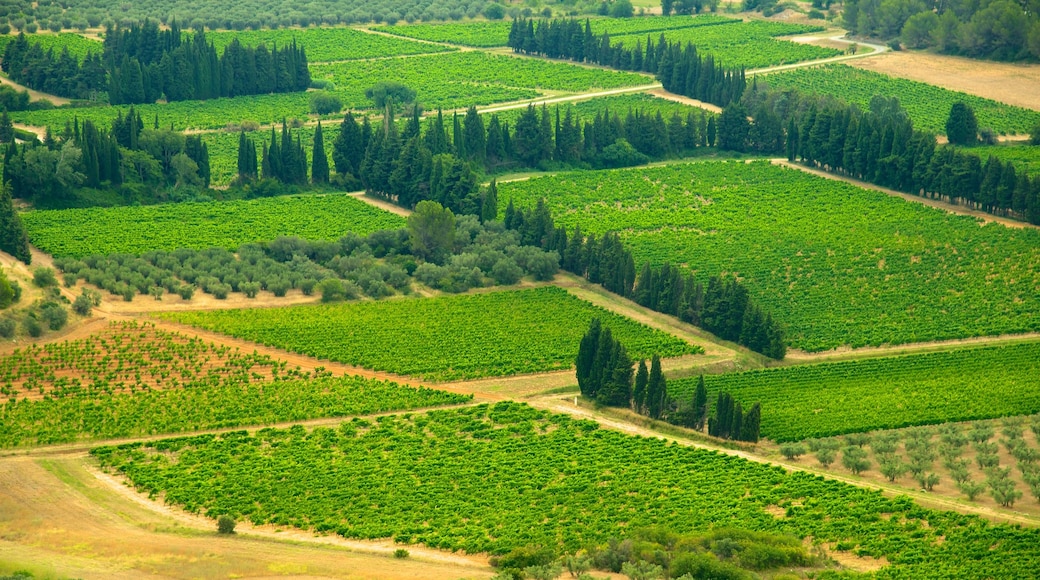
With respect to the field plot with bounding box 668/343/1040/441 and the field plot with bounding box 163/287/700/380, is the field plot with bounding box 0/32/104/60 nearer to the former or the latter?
the field plot with bounding box 163/287/700/380

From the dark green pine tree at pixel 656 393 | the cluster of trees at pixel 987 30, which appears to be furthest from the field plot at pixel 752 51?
the dark green pine tree at pixel 656 393

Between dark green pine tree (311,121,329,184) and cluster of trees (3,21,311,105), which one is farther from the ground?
cluster of trees (3,21,311,105)

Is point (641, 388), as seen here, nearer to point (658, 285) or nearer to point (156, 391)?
point (658, 285)

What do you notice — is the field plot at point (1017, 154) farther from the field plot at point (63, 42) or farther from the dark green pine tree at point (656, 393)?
A: the field plot at point (63, 42)

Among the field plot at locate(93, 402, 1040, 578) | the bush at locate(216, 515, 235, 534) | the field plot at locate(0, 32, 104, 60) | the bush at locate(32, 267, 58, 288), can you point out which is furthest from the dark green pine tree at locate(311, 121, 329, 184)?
the bush at locate(216, 515, 235, 534)

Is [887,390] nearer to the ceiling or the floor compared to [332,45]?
nearer to the floor

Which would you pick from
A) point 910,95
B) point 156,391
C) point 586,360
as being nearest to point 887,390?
point 586,360

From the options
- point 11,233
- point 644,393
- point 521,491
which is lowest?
point 521,491
